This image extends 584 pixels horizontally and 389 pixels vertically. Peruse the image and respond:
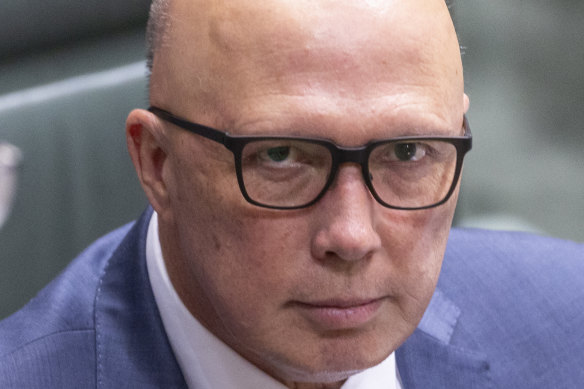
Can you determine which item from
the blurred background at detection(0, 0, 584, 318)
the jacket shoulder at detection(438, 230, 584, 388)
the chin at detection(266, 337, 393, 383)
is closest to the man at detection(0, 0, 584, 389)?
the chin at detection(266, 337, 393, 383)

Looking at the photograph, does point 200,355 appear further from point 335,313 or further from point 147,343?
point 335,313

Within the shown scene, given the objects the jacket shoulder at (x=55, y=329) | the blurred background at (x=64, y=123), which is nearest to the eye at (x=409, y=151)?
the jacket shoulder at (x=55, y=329)

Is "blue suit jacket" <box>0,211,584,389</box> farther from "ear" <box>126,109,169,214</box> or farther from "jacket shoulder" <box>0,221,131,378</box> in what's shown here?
"ear" <box>126,109,169,214</box>

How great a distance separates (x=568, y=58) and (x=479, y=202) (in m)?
0.35

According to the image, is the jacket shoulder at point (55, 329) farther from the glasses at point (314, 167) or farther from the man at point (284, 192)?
the glasses at point (314, 167)

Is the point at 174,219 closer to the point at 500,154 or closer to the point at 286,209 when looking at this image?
the point at 286,209

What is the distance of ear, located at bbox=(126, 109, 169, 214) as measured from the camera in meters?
0.85

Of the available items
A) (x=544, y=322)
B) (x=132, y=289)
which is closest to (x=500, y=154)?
(x=544, y=322)

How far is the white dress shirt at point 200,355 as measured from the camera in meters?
0.91

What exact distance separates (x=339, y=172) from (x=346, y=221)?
0.13ft

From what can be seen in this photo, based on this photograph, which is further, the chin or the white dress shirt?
the white dress shirt

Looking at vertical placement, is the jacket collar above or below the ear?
below

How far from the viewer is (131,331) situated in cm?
94

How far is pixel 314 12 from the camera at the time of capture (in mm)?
753
